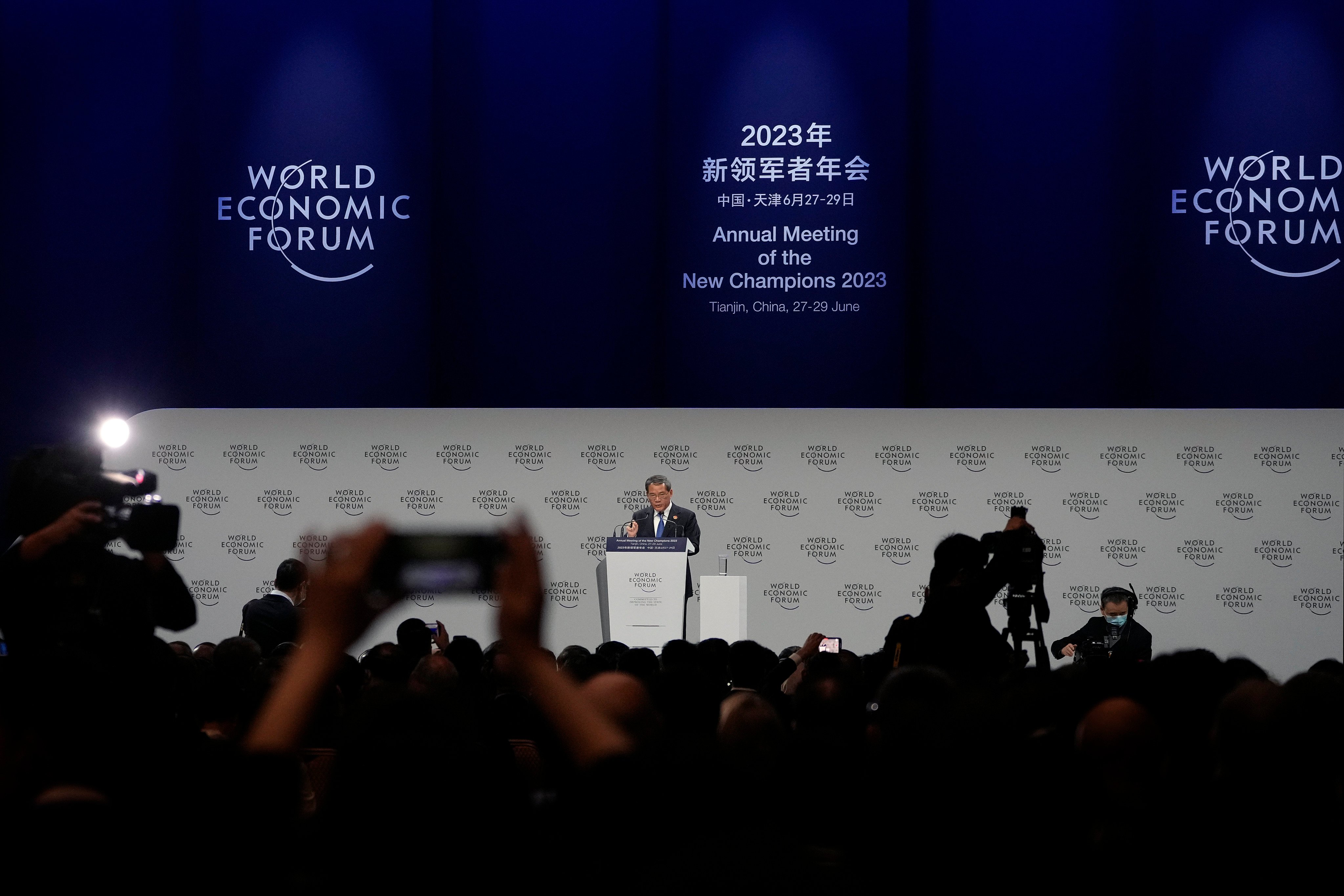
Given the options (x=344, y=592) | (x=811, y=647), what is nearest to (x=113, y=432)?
(x=811, y=647)

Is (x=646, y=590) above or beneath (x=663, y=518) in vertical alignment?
beneath

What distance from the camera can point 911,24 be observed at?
894 centimetres

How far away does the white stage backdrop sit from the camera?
29.3ft

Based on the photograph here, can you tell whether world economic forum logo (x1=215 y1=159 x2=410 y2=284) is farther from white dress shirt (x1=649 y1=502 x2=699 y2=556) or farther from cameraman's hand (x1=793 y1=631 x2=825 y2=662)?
cameraman's hand (x1=793 y1=631 x2=825 y2=662)

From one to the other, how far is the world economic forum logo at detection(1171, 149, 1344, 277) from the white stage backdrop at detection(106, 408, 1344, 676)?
3.62 ft

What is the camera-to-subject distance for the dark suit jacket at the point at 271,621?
6.43m

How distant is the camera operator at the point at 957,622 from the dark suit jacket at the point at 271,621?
10.8ft

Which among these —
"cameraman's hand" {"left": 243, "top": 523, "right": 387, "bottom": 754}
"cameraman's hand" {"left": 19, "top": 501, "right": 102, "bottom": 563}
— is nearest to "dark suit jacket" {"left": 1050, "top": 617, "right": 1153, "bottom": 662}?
"cameraman's hand" {"left": 19, "top": 501, "right": 102, "bottom": 563}

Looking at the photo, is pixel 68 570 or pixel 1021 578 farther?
pixel 1021 578

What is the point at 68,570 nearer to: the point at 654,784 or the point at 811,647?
the point at 654,784

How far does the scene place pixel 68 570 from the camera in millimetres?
3166

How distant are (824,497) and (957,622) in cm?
512

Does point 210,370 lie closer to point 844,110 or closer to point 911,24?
point 844,110

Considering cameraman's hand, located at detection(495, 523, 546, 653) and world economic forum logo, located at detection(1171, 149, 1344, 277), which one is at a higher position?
world economic forum logo, located at detection(1171, 149, 1344, 277)
